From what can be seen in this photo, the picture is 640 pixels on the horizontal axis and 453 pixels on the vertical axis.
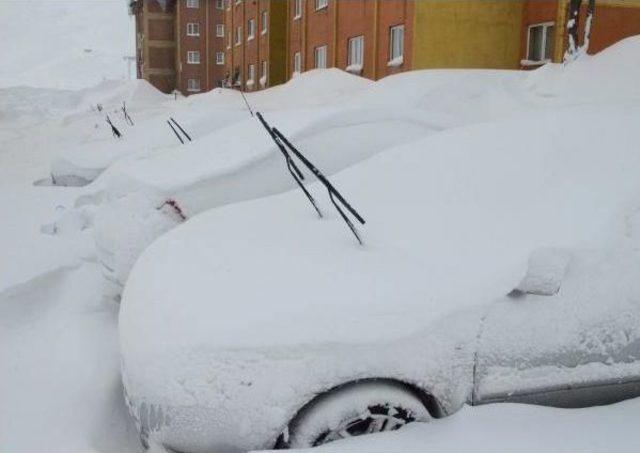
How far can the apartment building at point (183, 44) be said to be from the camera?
45719mm

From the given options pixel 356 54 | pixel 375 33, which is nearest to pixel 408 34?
pixel 375 33

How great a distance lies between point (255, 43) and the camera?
29.8m

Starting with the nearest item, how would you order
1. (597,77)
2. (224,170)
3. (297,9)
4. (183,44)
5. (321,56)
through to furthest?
(224,170) < (597,77) < (321,56) < (297,9) < (183,44)

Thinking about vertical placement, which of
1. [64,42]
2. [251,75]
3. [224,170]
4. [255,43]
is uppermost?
[64,42]

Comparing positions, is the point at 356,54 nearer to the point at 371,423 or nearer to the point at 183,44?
the point at 371,423

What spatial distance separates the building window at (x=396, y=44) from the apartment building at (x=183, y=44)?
93.0ft

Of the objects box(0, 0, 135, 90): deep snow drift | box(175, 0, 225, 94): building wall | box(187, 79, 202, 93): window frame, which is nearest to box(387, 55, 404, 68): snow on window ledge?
box(175, 0, 225, 94): building wall

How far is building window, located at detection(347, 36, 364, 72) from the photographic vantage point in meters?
18.6

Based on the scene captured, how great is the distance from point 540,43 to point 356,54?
5.64 metres

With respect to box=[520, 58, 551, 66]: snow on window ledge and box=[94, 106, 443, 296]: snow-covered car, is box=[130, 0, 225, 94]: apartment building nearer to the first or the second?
box=[520, 58, 551, 66]: snow on window ledge

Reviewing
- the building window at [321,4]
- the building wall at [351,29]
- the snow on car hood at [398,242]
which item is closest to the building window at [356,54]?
the building wall at [351,29]

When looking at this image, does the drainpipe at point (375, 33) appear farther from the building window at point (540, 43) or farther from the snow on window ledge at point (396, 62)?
the building window at point (540, 43)

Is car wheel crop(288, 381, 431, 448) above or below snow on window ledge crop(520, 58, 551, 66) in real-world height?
below

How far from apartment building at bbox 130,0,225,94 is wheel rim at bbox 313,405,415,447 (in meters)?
43.0
